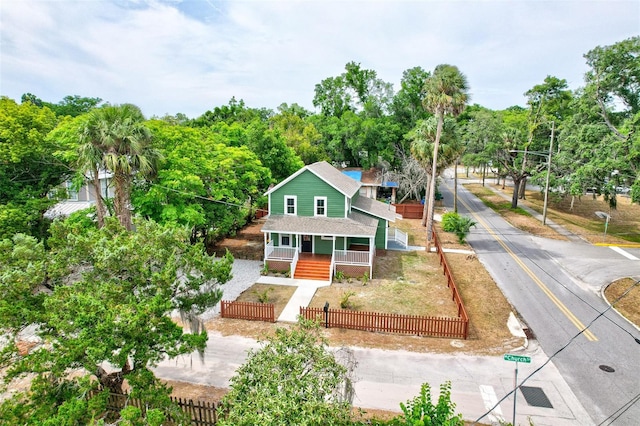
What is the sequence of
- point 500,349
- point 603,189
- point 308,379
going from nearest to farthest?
point 308,379 < point 500,349 < point 603,189

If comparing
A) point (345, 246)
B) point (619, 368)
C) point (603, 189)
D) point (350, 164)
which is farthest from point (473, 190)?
point (619, 368)

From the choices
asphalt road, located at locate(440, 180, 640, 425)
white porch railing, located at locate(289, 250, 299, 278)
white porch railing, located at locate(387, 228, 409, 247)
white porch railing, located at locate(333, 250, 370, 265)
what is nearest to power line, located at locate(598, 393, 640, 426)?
asphalt road, located at locate(440, 180, 640, 425)

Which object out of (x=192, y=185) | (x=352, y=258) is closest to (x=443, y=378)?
(x=352, y=258)

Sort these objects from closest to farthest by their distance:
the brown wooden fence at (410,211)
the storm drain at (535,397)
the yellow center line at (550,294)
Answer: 1. the storm drain at (535,397)
2. the yellow center line at (550,294)
3. the brown wooden fence at (410,211)

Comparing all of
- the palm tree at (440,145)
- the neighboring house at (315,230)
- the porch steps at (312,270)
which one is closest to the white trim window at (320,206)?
the neighboring house at (315,230)

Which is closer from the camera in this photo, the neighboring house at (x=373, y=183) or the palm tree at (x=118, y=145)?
the palm tree at (x=118, y=145)

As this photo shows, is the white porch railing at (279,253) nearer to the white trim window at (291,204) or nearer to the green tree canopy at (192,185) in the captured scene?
the white trim window at (291,204)

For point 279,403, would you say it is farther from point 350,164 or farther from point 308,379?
point 350,164
